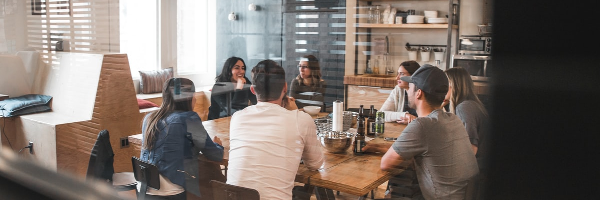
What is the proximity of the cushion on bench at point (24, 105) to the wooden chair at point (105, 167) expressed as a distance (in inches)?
8.1

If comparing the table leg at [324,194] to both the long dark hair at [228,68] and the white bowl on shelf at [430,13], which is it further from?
the white bowl on shelf at [430,13]

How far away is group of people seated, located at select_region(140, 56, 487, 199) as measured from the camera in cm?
52

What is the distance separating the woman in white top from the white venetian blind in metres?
0.67

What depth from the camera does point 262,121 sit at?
1.07 meters

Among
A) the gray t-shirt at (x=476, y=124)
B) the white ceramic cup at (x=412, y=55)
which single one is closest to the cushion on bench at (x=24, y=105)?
the white ceramic cup at (x=412, y=55)

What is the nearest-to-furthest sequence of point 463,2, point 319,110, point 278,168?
point 463,2, point 319,110, point 278,168

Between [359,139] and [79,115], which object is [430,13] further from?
[79,115]

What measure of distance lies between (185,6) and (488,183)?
74cm

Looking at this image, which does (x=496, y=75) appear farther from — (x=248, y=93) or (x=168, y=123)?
(x=168, y=123)

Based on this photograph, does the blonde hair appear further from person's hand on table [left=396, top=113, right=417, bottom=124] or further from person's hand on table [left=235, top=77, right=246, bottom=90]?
person's hand on table [left=235, top=77, right=246, bottom=90]

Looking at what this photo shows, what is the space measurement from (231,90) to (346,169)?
0.87 feet

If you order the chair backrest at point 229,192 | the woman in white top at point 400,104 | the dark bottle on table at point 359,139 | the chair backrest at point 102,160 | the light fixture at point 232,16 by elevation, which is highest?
the light fixture at point 232,16

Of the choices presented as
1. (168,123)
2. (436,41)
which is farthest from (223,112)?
(436,41)

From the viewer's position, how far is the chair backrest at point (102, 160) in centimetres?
108
